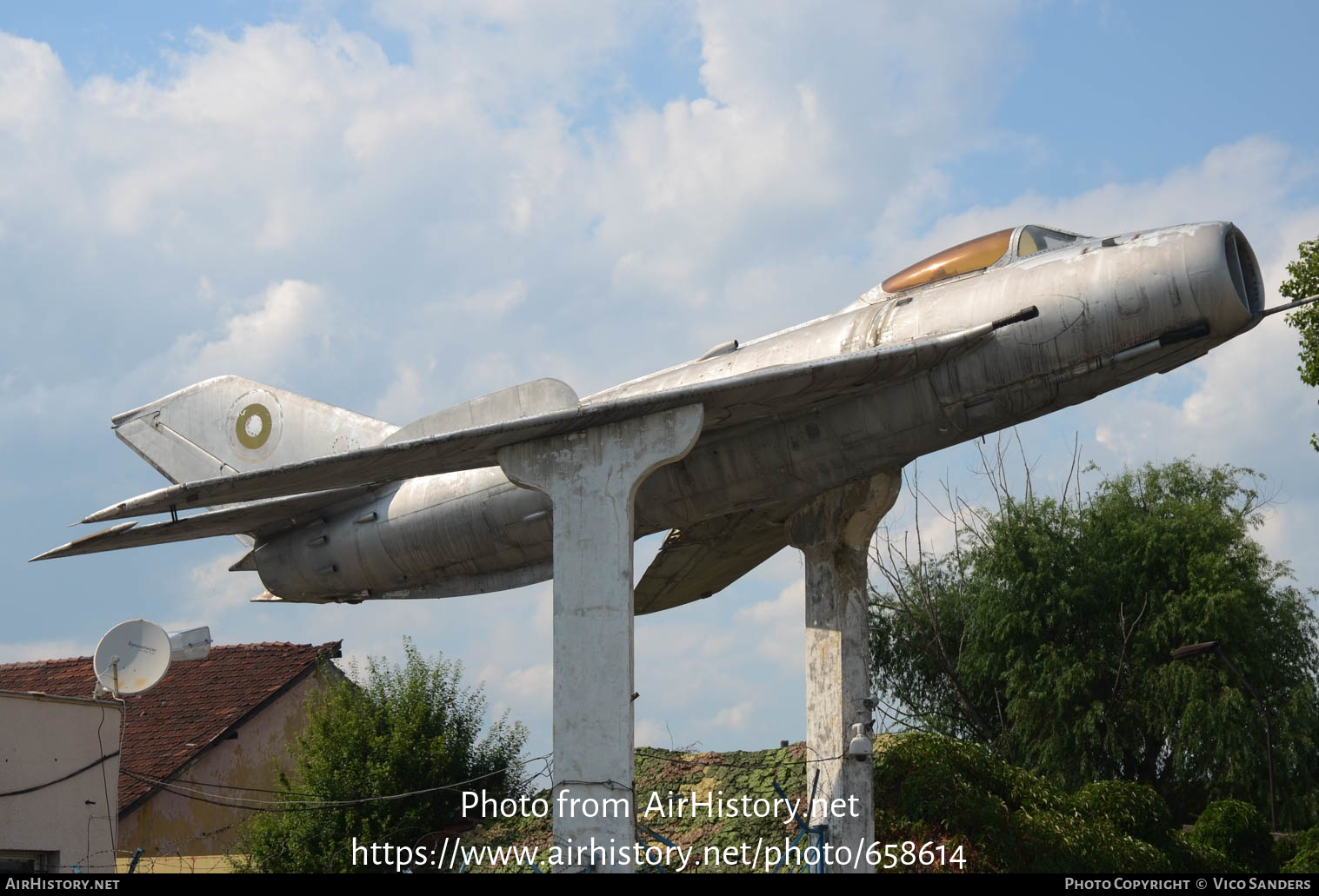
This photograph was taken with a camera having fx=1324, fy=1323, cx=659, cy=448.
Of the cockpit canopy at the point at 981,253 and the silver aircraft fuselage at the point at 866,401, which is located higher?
the cockpit canopy at the point at 981,253

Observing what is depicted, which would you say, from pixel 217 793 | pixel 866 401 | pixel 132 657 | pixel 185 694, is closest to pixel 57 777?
pixel 132 657

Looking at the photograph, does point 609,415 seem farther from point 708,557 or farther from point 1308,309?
point 1308,309

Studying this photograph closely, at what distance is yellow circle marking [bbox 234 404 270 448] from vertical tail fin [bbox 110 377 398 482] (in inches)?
0.5

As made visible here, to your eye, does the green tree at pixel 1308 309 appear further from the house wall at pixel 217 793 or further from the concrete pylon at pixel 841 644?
the house wall at pixel 217 793

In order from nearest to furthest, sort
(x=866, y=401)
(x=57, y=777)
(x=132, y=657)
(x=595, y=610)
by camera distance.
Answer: (x=595, y=610)
(x=866, y=401)
(x=57, y=777)
(x=132, y=657)

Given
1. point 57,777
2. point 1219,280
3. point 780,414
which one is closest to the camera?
point 1219,280

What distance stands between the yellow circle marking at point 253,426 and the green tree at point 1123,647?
17.1 m

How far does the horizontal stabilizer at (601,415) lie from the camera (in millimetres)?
13195

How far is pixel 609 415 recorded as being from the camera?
1330cm

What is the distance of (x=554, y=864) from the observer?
12.3 meters

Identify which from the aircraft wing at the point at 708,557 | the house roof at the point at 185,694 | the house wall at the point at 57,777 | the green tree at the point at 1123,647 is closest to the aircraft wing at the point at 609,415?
the house wall at the point at 57,777

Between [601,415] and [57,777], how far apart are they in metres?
8.55

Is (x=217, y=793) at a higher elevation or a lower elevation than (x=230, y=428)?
lower

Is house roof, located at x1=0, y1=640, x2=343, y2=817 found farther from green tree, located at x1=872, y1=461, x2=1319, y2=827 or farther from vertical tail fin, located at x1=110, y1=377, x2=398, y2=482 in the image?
green tree, located at x1=872, y1=461, x2=1319, y2=827
